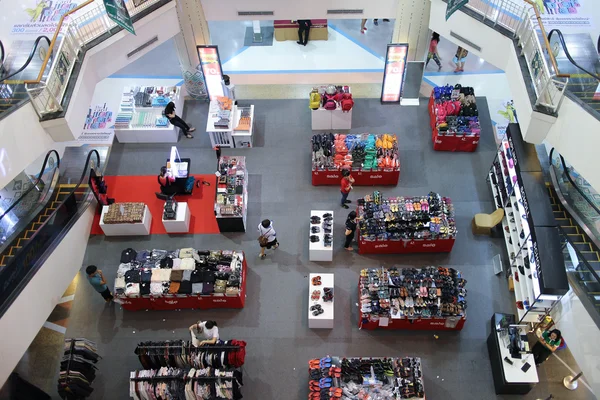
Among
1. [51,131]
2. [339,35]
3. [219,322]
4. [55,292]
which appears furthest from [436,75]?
[55,292]

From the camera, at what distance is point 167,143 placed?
18.1m

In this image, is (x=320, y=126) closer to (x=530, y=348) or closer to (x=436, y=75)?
(x=436, y=75)

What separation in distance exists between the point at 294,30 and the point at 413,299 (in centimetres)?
1284

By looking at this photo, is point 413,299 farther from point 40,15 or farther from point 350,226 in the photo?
point 40,15

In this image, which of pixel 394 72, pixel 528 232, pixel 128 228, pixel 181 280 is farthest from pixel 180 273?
pixel 394 72

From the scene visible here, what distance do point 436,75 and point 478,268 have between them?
850cm

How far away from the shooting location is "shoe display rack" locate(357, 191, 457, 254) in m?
14.5

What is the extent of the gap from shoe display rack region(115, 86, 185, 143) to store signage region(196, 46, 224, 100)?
46.1 inches

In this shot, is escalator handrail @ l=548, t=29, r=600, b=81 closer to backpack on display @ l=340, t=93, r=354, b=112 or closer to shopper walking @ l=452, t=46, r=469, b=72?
backpack on display @ l=340, t=93, r=354, b=112

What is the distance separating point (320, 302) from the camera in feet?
44.7

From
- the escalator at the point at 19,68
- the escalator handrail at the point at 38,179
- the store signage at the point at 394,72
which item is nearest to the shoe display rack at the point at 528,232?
the store signage at the point at 394,72

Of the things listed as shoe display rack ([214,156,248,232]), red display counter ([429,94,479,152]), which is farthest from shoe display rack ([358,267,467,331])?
red display counter ([429,94,479,152])

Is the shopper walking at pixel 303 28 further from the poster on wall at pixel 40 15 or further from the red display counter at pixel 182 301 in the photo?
the red display counter at pixel 182 301

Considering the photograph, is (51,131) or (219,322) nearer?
(51,131)
